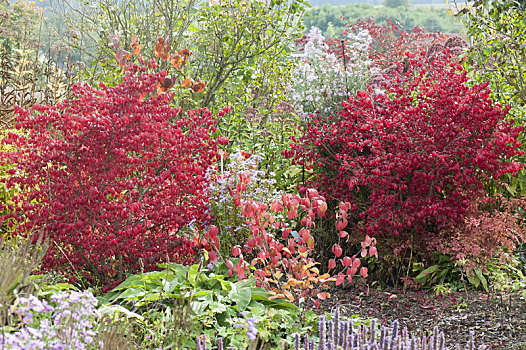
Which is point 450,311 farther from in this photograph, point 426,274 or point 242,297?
point 242,297

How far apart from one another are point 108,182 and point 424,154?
8.55 ft

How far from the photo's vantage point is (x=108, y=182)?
3.86 m

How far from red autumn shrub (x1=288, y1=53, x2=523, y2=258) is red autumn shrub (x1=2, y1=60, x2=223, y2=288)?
58.0 inches

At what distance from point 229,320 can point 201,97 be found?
4.07 m

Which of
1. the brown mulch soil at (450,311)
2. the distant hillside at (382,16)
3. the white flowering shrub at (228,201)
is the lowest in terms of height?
the brown mulch soil at (450,311)

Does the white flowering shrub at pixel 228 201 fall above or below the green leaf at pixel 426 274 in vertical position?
above

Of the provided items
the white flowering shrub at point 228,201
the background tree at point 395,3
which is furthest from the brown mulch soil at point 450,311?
the background tree at point 395,3

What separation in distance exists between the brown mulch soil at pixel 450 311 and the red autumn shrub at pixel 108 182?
1.39 metres

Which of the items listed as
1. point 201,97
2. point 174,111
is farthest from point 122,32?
point 174,111

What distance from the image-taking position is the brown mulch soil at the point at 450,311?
351 centimetres

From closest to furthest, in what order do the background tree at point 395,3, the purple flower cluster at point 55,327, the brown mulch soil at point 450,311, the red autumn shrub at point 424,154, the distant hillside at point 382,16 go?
the purple flower cluster at point 55,327, the brown mulch soil at point 450,311, the red autumn shrub at point 424,154, the distant hillside at point 382,16, the background tree at point 395,3

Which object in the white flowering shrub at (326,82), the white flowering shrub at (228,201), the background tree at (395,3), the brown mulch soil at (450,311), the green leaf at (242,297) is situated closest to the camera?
the green leaf at (242,297)

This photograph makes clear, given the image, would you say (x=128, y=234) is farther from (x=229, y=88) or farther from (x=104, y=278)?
(x=229, y=88)

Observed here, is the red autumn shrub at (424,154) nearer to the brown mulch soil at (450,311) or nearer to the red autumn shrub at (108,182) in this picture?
the brown mulch soil at (450,311)
